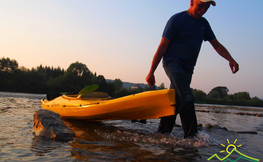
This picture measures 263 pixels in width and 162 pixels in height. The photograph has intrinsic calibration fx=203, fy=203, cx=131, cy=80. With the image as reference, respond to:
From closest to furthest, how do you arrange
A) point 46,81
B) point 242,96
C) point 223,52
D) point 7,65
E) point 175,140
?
1. point 175,140
2. point 223,52
3. point 242,96
4. point 46,81
5. point 7,65

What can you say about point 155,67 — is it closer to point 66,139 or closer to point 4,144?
point 66,139

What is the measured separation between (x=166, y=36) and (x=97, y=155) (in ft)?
6.92

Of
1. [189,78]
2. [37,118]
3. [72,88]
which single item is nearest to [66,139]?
[37,118]

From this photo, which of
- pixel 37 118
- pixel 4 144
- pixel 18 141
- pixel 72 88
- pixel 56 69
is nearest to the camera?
pixel 4 144

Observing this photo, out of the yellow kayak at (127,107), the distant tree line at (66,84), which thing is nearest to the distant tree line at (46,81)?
the distant tree line at (66,84)

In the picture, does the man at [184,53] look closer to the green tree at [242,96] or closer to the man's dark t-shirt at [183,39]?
the man's dark t-shirt at [183,39]

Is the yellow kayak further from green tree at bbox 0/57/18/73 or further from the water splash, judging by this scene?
green tree at bbox 0/57/18/73

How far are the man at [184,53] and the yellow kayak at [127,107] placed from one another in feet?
0.80

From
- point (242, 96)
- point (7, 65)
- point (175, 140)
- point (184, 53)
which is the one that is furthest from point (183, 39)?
point (7, 65)

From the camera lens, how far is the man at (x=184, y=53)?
129 inches

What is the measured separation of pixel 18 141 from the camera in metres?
3.19

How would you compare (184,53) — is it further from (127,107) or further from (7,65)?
(7,65)

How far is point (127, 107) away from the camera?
4.37 meters

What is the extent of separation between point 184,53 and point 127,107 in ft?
5.64
